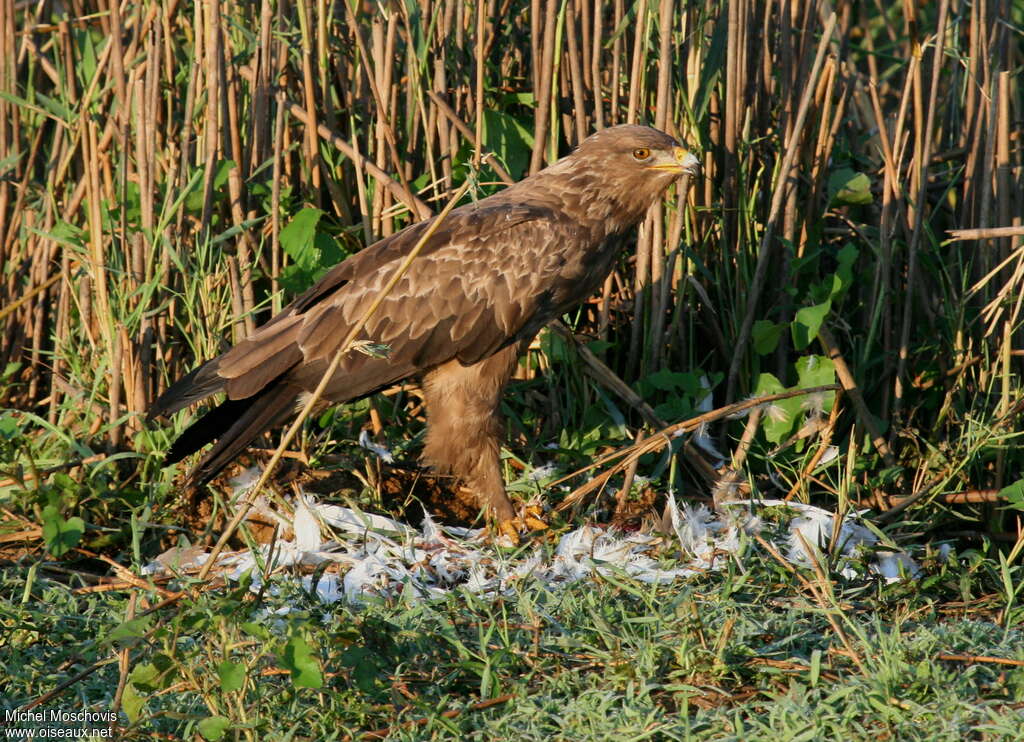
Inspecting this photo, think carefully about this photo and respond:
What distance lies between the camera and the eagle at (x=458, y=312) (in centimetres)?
425

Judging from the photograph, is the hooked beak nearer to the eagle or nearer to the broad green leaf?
the eagle

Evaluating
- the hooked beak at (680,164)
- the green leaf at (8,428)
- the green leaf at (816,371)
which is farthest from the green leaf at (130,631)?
the green leaf at (816,371)

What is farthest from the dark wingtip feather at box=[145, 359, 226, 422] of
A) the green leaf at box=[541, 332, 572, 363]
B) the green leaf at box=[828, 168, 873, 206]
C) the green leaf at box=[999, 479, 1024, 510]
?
the green leaf at box=[999, 479, 1024, 510]

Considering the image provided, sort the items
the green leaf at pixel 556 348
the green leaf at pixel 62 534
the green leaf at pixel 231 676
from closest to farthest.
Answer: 1. the green leaf at pixel 231 676
2. the green leaf at pixel 62 534
3. the green leaf at pixel 556 348

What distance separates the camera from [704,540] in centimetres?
412

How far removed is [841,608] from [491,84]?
2.57 m

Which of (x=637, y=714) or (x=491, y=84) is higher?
(x=491, y=84)

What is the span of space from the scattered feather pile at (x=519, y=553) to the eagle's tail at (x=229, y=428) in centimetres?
31

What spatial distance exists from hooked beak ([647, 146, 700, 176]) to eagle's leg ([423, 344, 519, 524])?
826 mm

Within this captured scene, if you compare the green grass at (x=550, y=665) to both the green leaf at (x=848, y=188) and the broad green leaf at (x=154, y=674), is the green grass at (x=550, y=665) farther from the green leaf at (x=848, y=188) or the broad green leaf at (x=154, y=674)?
the green leaf at (x=848, y=188)

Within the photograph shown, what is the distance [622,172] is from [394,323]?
97 cm

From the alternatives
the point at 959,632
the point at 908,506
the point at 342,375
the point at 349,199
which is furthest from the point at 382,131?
the point at 959,632

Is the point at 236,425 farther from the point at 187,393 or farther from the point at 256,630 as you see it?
the point at 256,630

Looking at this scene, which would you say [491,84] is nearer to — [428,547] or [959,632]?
[428,547]
